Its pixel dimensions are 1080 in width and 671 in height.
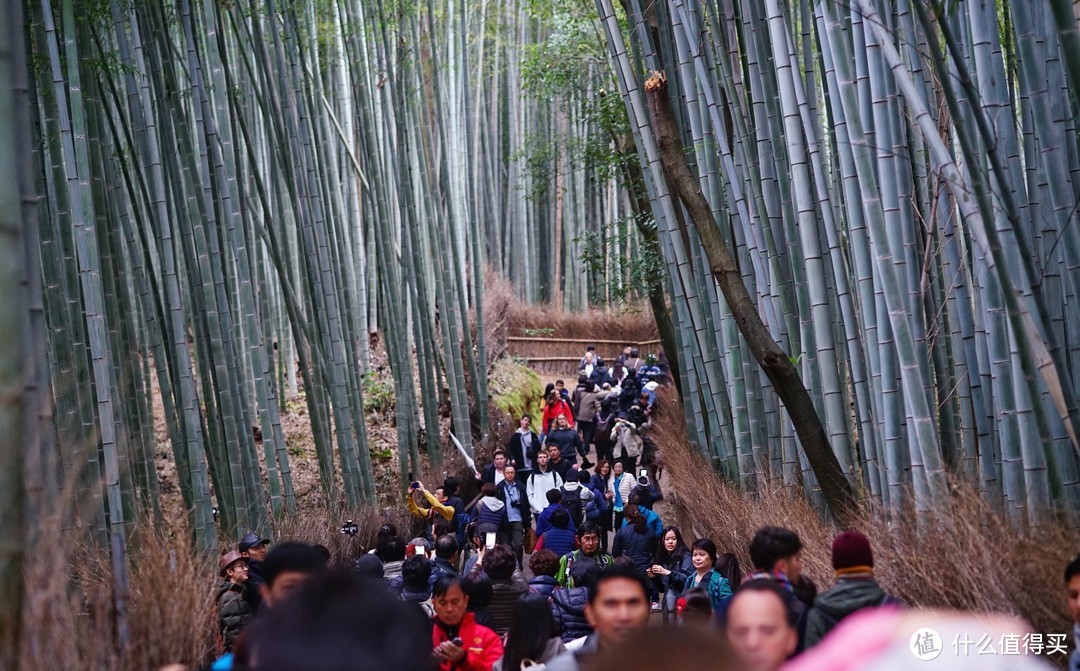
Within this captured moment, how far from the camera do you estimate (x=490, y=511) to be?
616 cm

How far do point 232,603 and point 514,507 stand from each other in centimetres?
294

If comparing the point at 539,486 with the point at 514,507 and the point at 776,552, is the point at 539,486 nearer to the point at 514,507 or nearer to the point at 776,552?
the point at 514,507

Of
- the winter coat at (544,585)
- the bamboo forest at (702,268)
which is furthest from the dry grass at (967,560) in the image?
the winter coat at (544,585)

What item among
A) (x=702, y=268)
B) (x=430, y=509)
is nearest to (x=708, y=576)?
(x=702, y=268)

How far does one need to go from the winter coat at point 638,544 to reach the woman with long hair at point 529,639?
257 centimetres

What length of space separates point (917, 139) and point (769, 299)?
1038mm

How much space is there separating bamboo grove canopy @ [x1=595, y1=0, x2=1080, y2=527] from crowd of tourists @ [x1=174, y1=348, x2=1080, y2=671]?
660 millimetres

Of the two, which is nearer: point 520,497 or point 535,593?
point 535,593

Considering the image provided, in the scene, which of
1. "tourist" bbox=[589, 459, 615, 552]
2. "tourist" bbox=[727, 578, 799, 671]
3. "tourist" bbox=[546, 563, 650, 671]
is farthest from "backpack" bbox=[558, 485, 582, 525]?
"tourist" bbox=[727, 578, 799, 671]

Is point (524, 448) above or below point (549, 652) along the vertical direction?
below

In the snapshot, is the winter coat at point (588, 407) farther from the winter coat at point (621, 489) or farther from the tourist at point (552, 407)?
the winter coat at point (621, 489)

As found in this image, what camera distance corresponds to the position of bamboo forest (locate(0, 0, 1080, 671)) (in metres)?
2.92

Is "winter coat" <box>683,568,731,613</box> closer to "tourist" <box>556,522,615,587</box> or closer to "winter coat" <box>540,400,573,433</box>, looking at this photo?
"tourist" <box>556,522,615,587</box>

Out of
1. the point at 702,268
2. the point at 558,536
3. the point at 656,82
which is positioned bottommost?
the point at 558,536
